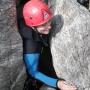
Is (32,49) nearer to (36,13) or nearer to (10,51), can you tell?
(10,51)

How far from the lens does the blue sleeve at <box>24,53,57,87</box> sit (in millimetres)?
4035

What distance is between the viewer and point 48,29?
4020 millimetres

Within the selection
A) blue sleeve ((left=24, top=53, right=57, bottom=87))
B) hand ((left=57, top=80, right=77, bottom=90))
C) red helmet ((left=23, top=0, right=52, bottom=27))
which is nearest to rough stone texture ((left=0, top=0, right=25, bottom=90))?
blue sleeve ((left=24, top=53, right=57, bottom=87))

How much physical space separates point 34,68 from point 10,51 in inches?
15.7

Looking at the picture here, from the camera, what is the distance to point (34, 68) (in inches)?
162

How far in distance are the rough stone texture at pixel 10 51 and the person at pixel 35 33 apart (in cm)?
12

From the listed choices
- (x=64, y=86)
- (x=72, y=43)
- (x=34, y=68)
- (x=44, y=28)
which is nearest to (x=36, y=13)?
(x=44, y=28)

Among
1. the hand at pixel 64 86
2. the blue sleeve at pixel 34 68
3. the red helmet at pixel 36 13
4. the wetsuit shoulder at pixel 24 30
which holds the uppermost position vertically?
the red helmet at pixel 36 13

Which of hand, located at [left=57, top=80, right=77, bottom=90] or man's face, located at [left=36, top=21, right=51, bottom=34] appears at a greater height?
man's face, located at [left=36, top=21, right=51, bottom=34]

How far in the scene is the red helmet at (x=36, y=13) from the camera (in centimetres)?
391

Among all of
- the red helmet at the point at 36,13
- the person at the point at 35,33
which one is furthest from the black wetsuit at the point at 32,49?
the red helmet at the point at 36,13

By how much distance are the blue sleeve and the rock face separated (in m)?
0.21

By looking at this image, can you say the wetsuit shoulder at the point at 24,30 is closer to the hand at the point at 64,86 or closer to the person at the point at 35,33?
the person at the point at 35,33

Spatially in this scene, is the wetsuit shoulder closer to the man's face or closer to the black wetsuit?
the black wetsuit
